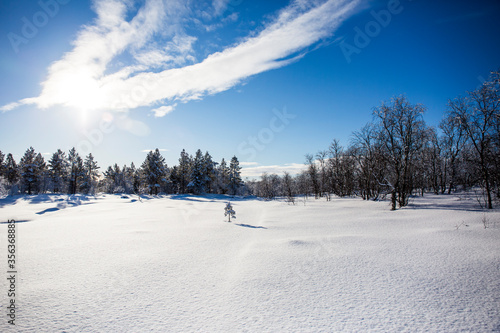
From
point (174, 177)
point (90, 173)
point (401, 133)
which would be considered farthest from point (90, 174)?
point (401, 133)

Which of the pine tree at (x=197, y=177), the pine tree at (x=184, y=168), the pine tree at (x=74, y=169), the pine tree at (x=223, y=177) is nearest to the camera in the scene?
the pine tree at (x=74, y=169)

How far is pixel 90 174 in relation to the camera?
55.9 m

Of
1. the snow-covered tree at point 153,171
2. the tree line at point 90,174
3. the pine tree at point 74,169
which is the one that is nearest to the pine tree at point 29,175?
the tree line at point 90,174

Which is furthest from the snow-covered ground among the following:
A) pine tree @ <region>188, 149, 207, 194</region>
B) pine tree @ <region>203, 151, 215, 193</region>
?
pine tree @ <region>203, 151, 215, 193</region>

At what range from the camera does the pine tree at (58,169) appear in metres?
50.3

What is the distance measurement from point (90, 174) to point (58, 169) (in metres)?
6.53

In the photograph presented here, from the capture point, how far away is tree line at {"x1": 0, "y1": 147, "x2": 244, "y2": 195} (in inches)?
1713

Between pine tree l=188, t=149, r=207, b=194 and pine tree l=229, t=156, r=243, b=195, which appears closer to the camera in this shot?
pine tree l=188, t=149, r=207, b=194

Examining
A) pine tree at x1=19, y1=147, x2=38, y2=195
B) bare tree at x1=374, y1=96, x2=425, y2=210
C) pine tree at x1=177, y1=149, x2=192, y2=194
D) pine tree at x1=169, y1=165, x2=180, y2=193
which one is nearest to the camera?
bare tree at x1=374, y1=96, x2=425, y2=210

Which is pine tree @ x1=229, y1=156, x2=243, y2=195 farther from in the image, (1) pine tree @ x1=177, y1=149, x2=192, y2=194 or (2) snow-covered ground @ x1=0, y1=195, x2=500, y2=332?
(2) snow-covered ground @ x1=0, y1=195, x2=500, y2=332

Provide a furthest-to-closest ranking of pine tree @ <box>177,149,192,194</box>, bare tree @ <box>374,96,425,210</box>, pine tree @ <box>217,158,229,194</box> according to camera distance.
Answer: pine tree @ <box>217,158,229,194</box>
pine tree @ <box>177,149,192,194</box>
bare tree @ <box>374,96,425,210</box>

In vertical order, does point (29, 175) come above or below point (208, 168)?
below

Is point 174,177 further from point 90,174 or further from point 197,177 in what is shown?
point 90,174

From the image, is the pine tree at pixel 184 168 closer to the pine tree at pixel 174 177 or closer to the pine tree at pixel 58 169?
the pine tree at pixel 174 177
